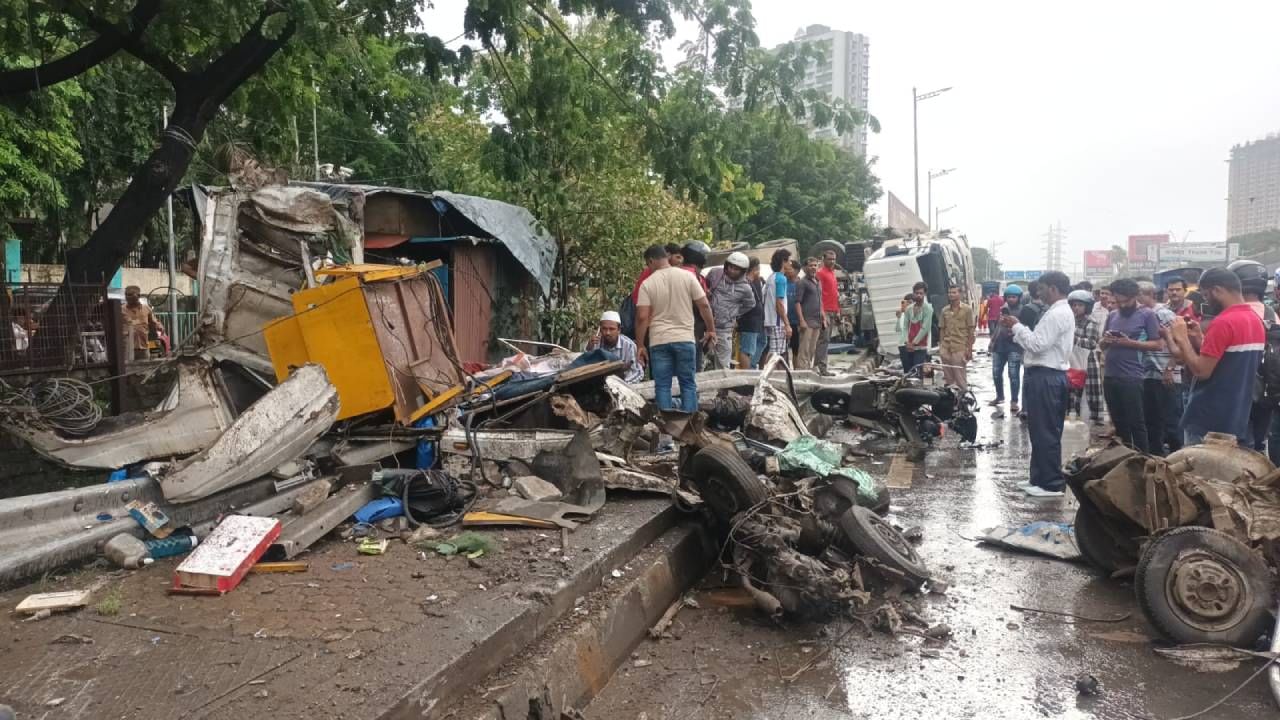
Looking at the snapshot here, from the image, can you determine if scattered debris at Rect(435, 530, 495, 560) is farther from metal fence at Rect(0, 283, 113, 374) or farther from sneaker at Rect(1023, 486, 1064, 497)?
sneaker at Rect(1023, 486, 1064, 497)

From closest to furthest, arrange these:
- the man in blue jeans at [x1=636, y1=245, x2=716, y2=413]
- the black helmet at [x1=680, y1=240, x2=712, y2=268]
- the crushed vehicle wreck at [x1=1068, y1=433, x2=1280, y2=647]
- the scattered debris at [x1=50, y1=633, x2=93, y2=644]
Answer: the scattered debris at [x1=50, y1=633, x2=93, y2=644], the crushed vehicle wreck at [x1=1068, y1=433, x2=1280, y2=647], the man in blue jeans at [x1=636, y1=245, x2=716, y2=413], the black helmet at [x1=680, y1=240, x2=712, y2=268]

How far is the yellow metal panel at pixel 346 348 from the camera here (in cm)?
596

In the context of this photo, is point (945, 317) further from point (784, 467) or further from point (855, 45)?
point (855, 45)

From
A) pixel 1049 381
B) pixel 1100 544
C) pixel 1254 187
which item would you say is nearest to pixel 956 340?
pixel 1049 381

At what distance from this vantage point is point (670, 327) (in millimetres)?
6891

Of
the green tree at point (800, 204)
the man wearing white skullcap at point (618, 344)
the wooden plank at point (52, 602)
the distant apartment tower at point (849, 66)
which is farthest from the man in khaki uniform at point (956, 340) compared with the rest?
the distant apartment tower at point (849, 66)

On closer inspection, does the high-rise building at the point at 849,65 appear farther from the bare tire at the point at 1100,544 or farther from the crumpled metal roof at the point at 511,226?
the bare tire at the point at 1100,544

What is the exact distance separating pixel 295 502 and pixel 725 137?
5559mm

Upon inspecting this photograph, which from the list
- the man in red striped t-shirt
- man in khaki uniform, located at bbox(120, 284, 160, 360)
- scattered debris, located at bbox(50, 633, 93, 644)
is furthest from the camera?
man in khaki uniform, located at bbox(120, 284, 160, 360)

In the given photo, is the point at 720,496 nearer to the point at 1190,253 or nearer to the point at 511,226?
the point at 511,226

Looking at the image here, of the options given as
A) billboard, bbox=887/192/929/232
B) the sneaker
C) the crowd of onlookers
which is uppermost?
billboard, bbox=887/192/929/232

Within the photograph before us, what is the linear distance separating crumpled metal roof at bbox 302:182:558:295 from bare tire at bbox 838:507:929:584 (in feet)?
20.7

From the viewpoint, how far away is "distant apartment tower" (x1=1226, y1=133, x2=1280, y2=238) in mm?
76500

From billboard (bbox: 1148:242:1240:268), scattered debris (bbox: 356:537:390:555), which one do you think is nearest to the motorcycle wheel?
scattered debris (bbox: 356:537:390:555)
